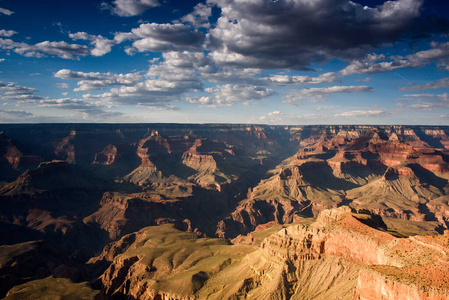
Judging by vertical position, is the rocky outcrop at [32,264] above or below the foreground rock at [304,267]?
below

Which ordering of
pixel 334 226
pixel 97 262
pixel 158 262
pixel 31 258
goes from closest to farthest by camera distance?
pixel 334 226 → pixel 158 262 → pixel 31 258 → pixel 97 262

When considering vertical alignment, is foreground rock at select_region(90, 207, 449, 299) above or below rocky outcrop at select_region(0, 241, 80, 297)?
above

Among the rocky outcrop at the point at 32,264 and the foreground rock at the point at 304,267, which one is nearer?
the foreground rock at the point at 304,267

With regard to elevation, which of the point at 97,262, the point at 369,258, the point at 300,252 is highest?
the point at 369,258

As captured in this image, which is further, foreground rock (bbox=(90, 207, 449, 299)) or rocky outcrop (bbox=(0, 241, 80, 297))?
rocky outcrop (bbox=(0, 241, 80, 297))

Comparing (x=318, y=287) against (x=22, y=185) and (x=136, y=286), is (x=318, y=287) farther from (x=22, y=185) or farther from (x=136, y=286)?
(x=22, y=185)

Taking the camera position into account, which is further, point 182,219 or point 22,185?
point 22,185

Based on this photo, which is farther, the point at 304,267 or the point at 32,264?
the point at 32,264

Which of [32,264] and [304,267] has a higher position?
[304,267]

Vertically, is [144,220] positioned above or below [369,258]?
below

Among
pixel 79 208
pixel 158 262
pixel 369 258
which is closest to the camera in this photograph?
pixel 369 258

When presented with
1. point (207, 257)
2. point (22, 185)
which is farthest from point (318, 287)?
point (22, 185)
